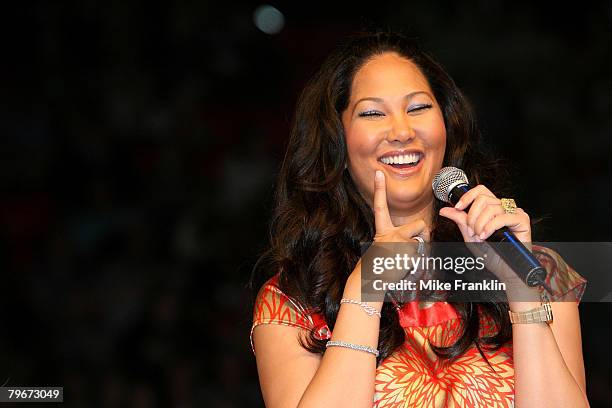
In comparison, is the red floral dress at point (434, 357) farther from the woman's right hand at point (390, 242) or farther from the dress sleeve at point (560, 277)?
the woman's right hand at point (390, 242)

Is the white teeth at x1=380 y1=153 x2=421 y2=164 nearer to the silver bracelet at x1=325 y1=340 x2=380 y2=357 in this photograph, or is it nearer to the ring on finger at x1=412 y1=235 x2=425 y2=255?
the ring on finger at x1=412 y1=235 x2=425 y2=255

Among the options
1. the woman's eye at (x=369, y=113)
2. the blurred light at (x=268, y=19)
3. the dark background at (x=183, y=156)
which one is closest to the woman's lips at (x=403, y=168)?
the woman's eye at (x=369, y=113)

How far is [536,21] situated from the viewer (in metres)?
4.32

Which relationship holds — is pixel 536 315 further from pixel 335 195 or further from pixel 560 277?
pixel 335 195

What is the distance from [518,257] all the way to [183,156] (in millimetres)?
2824

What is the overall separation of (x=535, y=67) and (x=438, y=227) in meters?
2.52

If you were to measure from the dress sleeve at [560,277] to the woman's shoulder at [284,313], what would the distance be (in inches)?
18.7

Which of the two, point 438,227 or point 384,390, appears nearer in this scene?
point 384,390

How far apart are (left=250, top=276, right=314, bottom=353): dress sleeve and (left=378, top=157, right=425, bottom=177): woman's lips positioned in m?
0.35

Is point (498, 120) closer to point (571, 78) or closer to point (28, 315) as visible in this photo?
point (571, 78)

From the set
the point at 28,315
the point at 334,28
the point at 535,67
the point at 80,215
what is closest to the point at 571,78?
the point at 535,67

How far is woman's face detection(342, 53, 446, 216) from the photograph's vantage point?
1.80 meters

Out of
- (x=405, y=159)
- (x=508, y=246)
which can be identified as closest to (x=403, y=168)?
(x=405, y=159)

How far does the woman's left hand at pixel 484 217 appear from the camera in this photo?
1394mm
